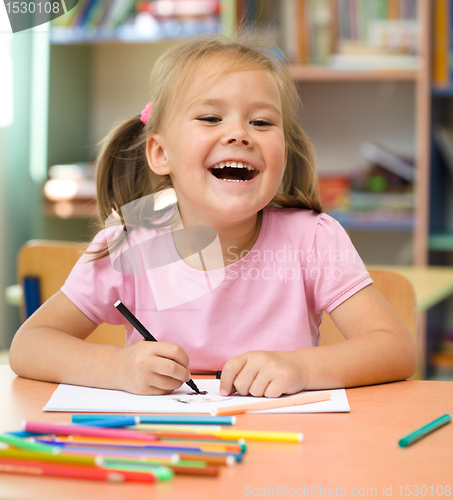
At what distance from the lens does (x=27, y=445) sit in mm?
430

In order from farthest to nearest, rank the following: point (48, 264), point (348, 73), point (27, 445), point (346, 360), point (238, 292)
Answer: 1. point (348, 73)
2. point (48, 264)
3. point (238, 292)
4. point (346, 360)
5. point (27, 445)

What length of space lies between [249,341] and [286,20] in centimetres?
172

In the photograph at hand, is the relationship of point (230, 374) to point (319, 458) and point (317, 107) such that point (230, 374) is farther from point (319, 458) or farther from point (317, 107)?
point (317, 107)

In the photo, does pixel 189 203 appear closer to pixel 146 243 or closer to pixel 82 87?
pixel 146 243

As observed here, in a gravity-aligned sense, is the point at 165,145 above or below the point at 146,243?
above

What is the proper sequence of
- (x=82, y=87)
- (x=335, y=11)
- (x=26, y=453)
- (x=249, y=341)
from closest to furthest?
(x=26, y=453) < (x=249, y=341) < (x=335, y=11) < (x=82, y=87)

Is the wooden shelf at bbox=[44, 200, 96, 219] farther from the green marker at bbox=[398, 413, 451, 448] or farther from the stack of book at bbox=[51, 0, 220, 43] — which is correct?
the green marker at bbox=[398, 413, 451, 448]

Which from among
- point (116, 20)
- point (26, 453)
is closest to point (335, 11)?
point (116, 20)

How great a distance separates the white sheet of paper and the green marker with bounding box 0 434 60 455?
0.41ft

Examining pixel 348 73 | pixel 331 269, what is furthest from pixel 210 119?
pixel 348 73

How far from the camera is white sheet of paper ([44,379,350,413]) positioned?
0.57 meters

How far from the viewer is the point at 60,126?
252cm

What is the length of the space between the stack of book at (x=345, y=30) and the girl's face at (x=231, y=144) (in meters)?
1.47

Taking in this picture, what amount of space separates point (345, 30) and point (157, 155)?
155 cm
